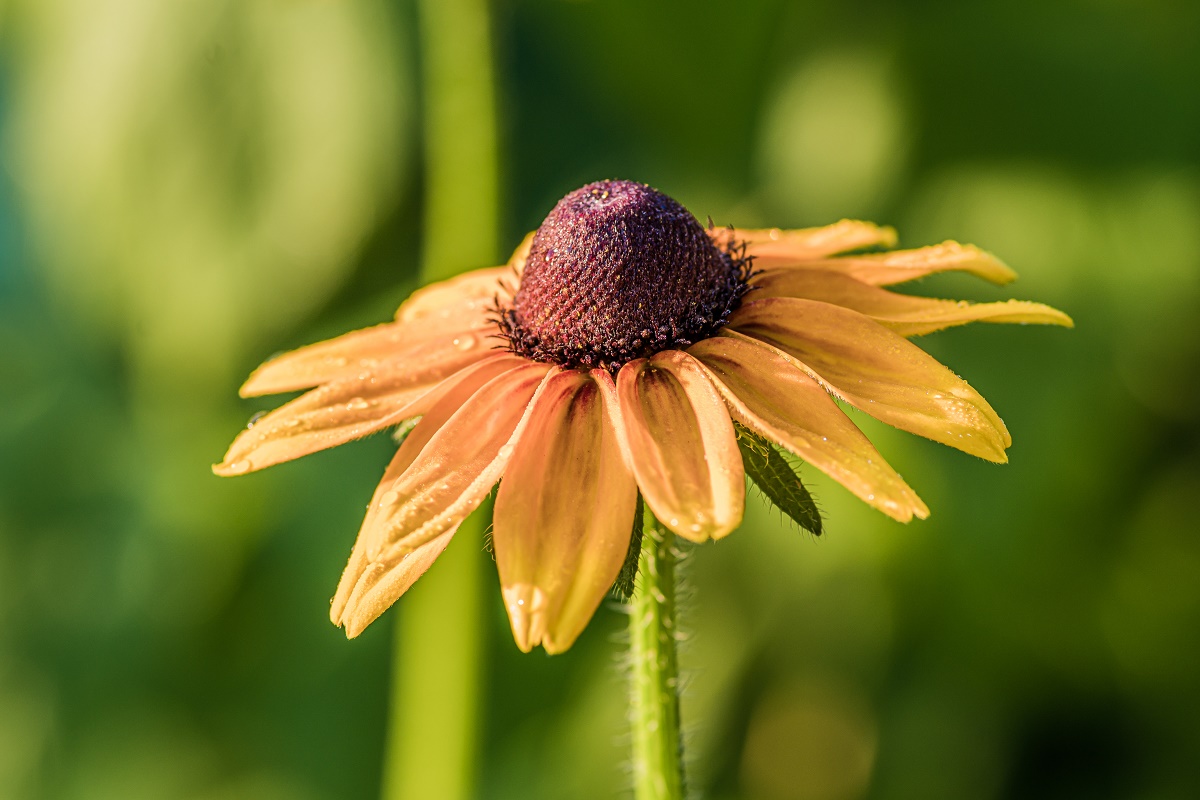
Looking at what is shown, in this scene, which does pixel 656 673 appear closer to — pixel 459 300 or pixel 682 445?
pixel 682 445

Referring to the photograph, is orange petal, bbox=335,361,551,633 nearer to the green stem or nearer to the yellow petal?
the yellow petal

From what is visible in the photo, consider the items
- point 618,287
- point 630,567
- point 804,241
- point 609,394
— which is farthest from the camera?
point 804,241

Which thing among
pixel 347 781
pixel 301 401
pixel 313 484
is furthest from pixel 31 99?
pixel 301 401

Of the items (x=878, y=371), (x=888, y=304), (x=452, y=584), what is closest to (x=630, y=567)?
(x=878, y=371)

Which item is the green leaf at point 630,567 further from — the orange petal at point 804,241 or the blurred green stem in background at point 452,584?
the blurred green stem in background at point 452,584

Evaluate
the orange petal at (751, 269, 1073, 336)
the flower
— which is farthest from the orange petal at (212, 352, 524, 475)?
the orange petal at (751, 269, 1073, 336)

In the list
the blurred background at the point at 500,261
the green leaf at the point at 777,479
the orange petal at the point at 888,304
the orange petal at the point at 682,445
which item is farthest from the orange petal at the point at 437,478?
the blurred background at the point at 500,261
